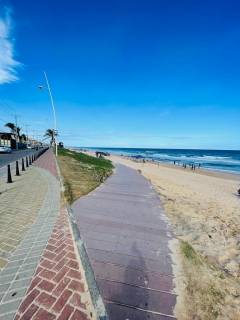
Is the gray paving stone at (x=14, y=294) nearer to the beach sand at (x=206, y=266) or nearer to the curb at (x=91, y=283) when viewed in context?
the curb at (x=91, y=283)

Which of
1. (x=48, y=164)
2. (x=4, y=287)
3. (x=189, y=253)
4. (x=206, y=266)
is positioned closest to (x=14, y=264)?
(x=4, y=287)

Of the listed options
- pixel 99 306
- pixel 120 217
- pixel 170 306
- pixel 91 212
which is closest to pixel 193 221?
pixel 120 217

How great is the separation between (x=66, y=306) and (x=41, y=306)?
30 cm

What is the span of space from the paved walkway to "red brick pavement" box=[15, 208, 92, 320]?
1.23 feet

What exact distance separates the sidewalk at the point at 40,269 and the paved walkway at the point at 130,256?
0.43 metres

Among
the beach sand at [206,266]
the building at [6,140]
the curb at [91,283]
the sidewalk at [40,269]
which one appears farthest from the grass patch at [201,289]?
the building at [6,140]

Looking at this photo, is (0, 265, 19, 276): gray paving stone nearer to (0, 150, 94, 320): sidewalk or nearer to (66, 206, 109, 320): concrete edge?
(0, 150, 94, 320): sidewalk

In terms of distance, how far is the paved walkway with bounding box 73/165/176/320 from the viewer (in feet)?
10.6

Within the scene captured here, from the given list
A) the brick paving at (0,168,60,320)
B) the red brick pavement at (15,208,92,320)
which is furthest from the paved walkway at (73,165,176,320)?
the brick paving at (0,168,60,320)

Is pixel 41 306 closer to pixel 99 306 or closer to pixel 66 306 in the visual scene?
pixel 66 306

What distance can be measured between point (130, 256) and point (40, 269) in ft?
5.55

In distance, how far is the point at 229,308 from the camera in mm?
3320

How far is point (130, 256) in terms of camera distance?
4586mm

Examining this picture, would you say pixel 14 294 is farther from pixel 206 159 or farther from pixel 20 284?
pixel 206 159
